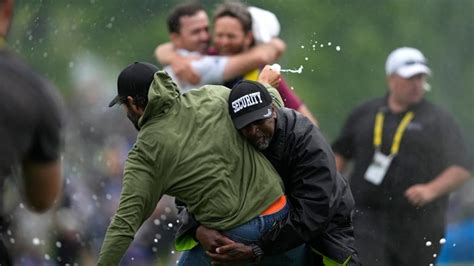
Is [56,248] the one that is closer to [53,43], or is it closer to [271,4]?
[53,43]

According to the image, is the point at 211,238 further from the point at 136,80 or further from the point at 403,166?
the point at 403,166

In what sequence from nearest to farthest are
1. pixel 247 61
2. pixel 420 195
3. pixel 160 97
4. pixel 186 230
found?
pixel 160 97, pixel 186 230, pixel 247 61, pixel 420 195

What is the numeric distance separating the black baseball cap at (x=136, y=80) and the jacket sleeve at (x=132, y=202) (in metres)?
0.22

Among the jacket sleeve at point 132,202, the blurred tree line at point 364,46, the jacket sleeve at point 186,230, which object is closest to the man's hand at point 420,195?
the blurred tree line at point 364,46

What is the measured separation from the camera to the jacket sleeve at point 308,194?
241 inches

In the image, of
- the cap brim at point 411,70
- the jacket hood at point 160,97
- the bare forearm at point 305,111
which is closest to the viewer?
the jacket hood at point 160,97

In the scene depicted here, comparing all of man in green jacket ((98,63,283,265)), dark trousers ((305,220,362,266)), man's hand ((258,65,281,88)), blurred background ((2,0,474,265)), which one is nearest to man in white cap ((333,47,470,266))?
blurred background ((2,0,474,265))

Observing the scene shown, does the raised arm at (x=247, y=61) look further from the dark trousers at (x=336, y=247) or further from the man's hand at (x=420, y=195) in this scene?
the dark trousers at (x=336, y=247)

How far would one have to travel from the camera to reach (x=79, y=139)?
9.63 meters

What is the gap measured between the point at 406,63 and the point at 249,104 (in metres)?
2.56

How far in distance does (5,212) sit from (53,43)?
1253 millimetres

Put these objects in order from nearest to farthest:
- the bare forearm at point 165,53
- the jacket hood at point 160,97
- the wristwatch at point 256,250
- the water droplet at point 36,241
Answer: the jacket hood at point 160,97, the wristwatch at point 256,250, the bare forearm at point 165,53, the water droplet at point 36,241

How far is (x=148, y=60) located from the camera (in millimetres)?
9102

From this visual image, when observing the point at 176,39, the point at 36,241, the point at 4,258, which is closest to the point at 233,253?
the point at 4,258
